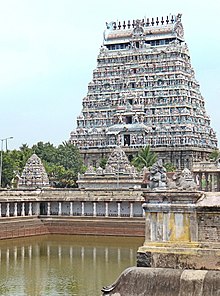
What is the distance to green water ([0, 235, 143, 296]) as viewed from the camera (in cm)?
2406

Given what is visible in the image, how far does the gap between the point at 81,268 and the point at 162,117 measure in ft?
203

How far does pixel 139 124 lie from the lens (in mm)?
90562

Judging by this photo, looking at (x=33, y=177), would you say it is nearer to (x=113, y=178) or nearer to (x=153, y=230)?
(x=113, y=178)

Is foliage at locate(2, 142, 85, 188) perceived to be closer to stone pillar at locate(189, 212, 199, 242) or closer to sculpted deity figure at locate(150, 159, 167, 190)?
sculpted deity figure at locate(150, 159, 167, 190)

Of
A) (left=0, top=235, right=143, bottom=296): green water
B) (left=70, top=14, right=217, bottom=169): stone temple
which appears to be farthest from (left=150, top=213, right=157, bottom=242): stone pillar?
(left=70, top=14, right=217, bottom=169): stone temple

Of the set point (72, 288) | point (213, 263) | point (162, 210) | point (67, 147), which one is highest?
point (67, 147)

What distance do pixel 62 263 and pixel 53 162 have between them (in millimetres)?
57945

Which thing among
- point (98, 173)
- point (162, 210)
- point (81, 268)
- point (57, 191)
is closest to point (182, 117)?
point (98, 173)

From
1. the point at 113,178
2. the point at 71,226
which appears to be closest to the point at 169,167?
the point at 113,178

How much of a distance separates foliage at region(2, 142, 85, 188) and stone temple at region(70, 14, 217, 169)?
6.07 meters

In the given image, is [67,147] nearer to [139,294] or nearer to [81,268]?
[81,268]

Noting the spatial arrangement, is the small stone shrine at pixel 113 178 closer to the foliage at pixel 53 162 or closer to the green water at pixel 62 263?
the foliage at pixel 53 162

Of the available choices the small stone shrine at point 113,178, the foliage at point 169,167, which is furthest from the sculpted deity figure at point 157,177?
the foliage at point 169,167

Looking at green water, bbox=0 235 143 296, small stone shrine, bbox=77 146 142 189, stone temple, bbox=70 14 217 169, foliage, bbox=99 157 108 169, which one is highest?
stone temple, bbox=70 14 217 169
